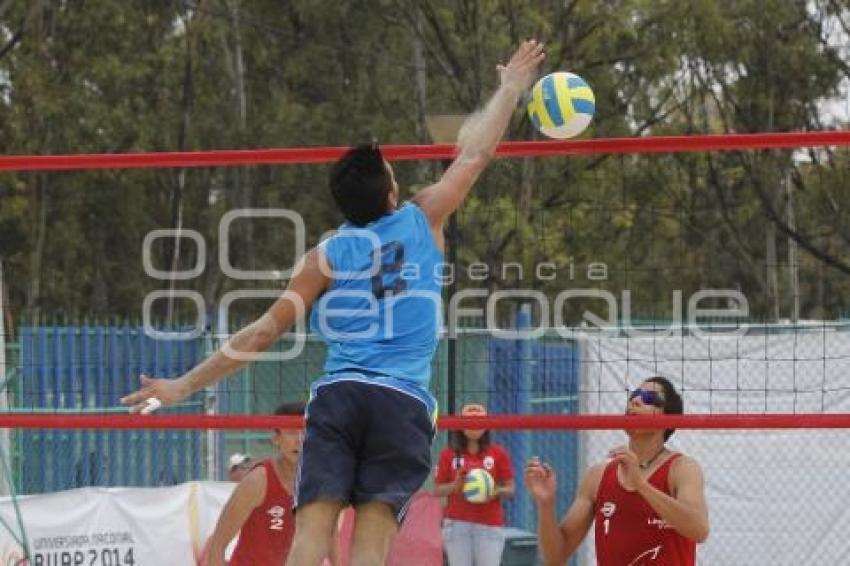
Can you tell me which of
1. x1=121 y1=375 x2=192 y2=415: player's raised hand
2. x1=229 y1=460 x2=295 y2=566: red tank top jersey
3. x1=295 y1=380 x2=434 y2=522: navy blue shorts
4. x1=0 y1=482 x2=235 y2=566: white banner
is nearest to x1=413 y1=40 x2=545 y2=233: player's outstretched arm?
x1=295 y1=380 x2=434 y2=522: navy blue shorts

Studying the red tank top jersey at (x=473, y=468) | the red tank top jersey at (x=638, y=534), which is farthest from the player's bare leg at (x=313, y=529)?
the red tank top jersey at (x=473, y=468)

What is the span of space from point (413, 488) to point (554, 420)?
1683 mm

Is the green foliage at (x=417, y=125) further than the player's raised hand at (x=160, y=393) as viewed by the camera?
Yes

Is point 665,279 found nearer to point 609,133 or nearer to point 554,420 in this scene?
point 609,133

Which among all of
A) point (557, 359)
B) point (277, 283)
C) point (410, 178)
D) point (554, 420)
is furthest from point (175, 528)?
point (277, 283)

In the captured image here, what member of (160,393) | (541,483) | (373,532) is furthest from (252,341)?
(541,483)

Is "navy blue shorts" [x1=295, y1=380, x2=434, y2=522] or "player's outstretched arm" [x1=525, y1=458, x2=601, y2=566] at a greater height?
"navy blue shorts" [x1=295, y1=380, x2=434, y2=522]

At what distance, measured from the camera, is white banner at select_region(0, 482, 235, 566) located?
10031 millimetres

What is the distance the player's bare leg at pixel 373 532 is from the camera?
4.88 meters

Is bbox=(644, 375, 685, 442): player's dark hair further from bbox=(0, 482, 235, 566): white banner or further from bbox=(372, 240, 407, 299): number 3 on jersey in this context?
bbox=(0, 482, 235, 566): white banner

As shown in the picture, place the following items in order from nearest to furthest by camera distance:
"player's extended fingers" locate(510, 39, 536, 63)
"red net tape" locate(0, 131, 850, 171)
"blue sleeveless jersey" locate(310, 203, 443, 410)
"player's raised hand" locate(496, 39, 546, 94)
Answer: "blue sleeveless jersey" locate(310, 203, 443, 410)
"player's raised hand" locate(496, 39, 546, 94)
"player's extended fingers" locate(510, 39, 536, 63)
"red net tape" locate(0, 131, 850, 171)

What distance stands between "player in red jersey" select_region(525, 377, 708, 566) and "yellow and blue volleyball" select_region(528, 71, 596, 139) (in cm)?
124

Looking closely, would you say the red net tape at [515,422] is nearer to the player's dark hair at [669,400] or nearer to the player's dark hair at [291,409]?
the player's dark hair at [669,400]

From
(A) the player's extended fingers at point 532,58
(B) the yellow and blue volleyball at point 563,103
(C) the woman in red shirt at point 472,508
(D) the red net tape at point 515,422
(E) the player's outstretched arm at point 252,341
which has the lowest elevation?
(C) the woman in red shirt at point 472,508
